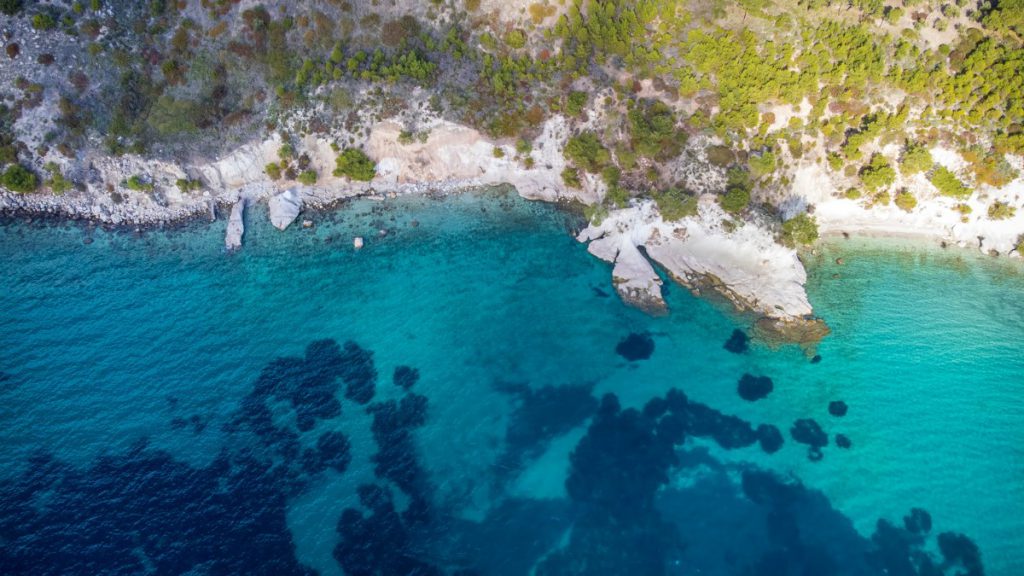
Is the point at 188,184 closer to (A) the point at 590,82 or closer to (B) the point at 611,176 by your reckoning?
(A) the point at 590,82

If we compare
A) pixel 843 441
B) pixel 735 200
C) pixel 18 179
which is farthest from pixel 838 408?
pixel 18 179

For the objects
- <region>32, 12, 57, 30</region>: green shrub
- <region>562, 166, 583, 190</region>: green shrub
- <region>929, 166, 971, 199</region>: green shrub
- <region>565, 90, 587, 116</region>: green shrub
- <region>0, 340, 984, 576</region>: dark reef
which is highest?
<region>32, 12, 57, 30</region>: green shrub

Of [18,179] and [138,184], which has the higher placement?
[138,184]

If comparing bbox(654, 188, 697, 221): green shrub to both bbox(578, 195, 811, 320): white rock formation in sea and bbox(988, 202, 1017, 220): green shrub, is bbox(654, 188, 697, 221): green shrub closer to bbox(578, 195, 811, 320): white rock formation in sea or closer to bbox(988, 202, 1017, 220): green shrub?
bbox(578, 195, 811, 320): white rock formation in sea

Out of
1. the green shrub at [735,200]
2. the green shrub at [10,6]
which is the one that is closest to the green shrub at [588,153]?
the green shrub at [735,200]

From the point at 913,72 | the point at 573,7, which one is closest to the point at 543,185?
the point at 573,7

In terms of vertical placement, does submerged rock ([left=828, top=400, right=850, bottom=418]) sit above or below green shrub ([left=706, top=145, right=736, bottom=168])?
below

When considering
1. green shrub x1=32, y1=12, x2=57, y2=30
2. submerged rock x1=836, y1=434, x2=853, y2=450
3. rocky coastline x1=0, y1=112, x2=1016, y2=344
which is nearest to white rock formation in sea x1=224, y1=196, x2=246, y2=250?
rocky coastline x1=0, y1=112, x2=1016, y2=344
